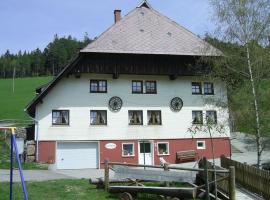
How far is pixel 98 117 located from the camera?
97.0 ft

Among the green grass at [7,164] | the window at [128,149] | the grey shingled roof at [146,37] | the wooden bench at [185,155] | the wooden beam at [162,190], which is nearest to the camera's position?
the wooden beam at [162,190]

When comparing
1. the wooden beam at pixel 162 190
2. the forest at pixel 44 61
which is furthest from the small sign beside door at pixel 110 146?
the forest at pixel 44 61

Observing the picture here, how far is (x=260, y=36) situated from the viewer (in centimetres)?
1995

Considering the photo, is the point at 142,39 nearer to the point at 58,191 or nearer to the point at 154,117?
the point at 154,117

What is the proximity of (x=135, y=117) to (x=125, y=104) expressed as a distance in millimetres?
1151

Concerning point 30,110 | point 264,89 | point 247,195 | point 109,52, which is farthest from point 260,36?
point 30,110

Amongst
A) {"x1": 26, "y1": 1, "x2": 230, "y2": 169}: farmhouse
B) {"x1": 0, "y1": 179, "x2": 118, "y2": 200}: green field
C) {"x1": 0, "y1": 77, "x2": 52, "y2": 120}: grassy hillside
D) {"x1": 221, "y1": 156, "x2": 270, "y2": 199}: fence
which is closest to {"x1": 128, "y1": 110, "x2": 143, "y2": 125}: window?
{"x1": 26, "y1": 1, "x2": 230, "y2": 169}: farmhouse

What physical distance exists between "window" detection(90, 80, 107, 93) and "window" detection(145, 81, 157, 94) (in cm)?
300

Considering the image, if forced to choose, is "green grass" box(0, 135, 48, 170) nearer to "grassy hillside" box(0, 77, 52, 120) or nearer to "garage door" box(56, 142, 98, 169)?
"garage door" box(56, 142, 98, 169)

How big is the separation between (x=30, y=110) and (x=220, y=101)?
14.3 metres

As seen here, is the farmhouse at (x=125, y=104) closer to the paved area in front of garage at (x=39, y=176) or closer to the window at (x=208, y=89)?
the window at (x=208, y=89)

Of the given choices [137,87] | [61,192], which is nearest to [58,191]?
[61,192]

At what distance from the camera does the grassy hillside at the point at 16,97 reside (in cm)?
6256

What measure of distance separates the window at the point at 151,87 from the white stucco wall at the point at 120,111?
0.75 ft
